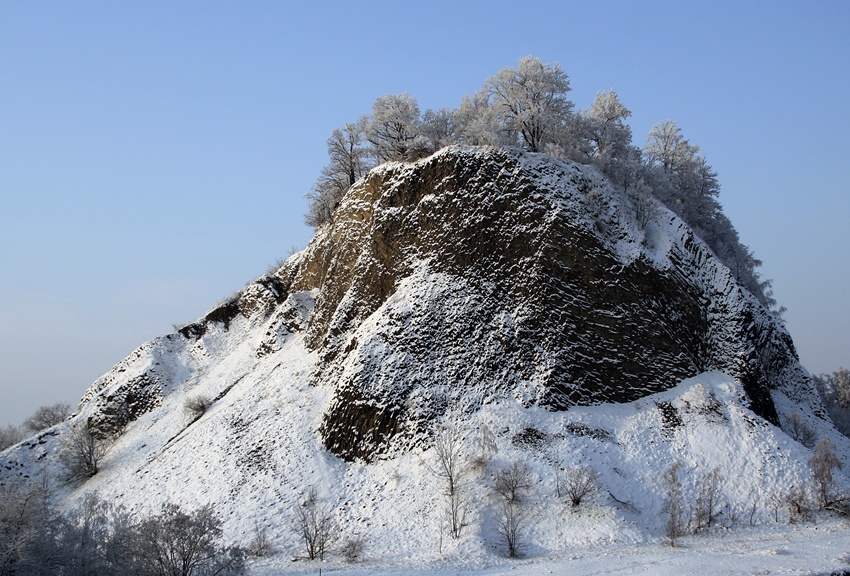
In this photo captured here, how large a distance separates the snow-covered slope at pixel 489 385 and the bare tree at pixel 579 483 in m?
0.46

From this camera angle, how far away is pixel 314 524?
2964cm

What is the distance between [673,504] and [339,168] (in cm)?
4044

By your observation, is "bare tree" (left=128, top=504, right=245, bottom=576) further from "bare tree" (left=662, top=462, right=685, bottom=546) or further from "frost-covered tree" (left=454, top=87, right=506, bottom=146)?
"frost-covered tree" (left=454, top=87, right=506, bottom=146)

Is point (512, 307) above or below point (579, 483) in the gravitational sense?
above

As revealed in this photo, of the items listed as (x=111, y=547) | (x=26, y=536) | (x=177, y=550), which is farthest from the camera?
(x=111, y=547)

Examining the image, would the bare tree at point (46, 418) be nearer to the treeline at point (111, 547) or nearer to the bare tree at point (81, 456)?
the bare tree at point (81, 456)

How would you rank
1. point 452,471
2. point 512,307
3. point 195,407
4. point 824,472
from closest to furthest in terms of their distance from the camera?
point 824,472, point 452,471, point 512,307, point 195,407

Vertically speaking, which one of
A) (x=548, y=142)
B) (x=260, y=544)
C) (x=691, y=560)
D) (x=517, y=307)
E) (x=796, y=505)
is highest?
(x=548, y=142)

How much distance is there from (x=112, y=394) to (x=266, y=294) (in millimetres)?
14763

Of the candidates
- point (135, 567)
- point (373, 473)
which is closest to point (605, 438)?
point (373, 473)

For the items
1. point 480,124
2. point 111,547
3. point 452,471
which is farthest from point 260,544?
point 480,124

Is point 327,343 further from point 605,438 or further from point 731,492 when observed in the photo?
point 731,492

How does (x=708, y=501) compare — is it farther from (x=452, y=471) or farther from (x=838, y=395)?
(x=838, y=395)

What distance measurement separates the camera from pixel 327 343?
4247cm
